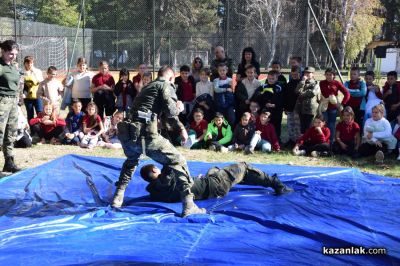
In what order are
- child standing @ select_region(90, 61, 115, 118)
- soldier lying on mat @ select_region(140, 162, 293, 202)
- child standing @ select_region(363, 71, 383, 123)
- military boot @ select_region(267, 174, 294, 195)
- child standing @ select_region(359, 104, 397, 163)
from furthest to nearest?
child standing @ select_region(90, 61, 115, 118) → child standing @ select_region(363, 71, 383, 123) → child standing @ select_region(359, 104, 397, 163) → military boot @ select_region(267, 174, 294, 195) → soldier lying on mat @ select_region(140, 162, 293, 202)

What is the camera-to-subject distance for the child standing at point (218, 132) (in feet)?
29.5

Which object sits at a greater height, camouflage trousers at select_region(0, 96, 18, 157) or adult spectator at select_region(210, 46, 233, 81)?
adult spectator at select_region(210, 46, 233, 81)

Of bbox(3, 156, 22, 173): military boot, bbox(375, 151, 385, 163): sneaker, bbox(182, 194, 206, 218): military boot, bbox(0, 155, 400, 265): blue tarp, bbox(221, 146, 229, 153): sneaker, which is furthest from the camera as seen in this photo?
bbox(221, 146, 229, 153): sneaker

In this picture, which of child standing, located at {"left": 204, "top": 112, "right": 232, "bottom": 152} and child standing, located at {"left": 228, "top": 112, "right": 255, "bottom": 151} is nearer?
child standing, located at {"left": 228, "top": 112, "right": 255, "bottom": 151}

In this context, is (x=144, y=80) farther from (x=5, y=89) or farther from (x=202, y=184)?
(x=202, y=184)

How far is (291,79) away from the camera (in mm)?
9227

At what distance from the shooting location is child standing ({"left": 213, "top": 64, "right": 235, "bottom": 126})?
30.2ft

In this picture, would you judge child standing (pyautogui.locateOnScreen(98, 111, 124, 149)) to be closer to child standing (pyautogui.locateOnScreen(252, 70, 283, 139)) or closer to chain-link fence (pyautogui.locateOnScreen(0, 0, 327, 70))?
child standing (pyautogui.locateOnScreen(252, 70, 283, 139))

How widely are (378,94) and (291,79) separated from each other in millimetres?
1641

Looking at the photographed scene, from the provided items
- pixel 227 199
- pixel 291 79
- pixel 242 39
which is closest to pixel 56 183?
pixel 227 199

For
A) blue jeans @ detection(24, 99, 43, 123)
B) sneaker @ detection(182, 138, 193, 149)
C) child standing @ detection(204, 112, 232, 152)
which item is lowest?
sneaker @ detection(182, 138, 193, 149)

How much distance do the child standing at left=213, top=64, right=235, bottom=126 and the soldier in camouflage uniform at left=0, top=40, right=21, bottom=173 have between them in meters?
3.81

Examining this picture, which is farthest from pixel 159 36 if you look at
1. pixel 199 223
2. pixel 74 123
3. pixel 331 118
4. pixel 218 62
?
pixel 199 223

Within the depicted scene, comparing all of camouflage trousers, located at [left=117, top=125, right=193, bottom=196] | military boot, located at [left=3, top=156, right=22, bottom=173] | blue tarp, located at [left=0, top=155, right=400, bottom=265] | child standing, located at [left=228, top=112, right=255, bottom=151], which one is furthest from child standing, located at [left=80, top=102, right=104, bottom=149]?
camouflage trousers, located at [left=117, top=125, right=193, bottom=196]
